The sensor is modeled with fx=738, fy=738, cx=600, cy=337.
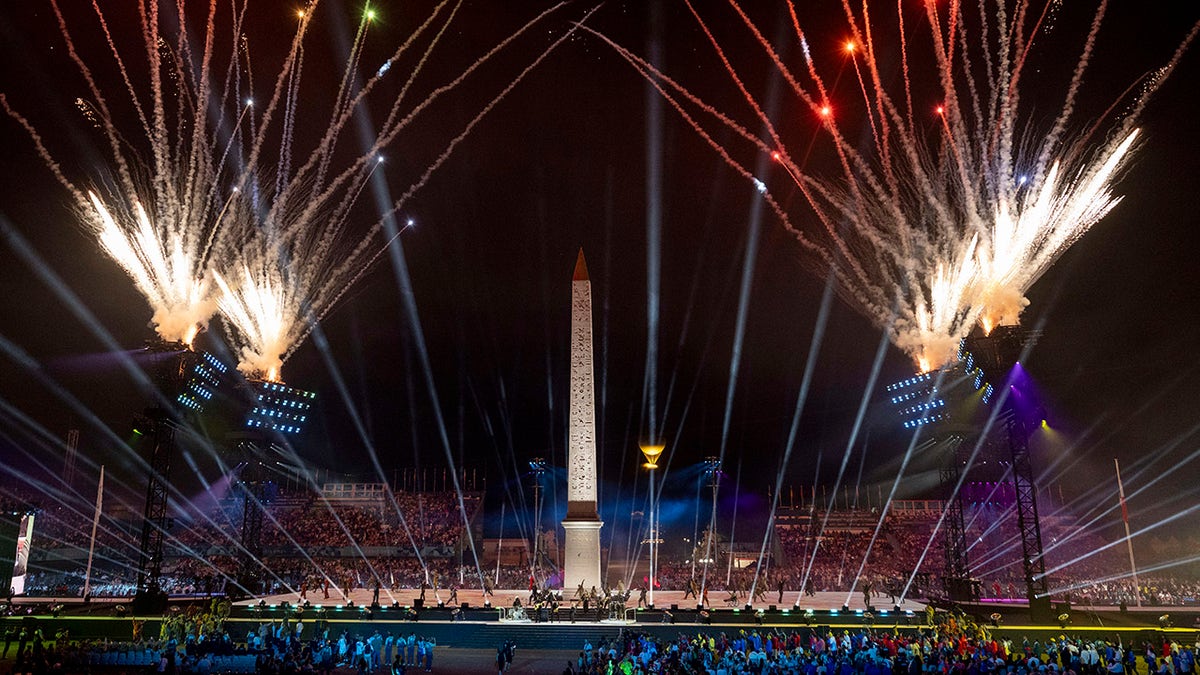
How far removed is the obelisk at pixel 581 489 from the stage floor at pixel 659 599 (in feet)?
3.87

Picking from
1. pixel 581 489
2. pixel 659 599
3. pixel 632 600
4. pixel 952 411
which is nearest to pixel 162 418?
pixel 581 489

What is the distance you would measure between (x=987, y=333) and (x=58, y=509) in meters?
51.9

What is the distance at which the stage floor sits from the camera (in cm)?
2875

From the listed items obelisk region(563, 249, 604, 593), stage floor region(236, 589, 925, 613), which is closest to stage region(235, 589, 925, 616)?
stage floor region(236, 589, 925, 613)

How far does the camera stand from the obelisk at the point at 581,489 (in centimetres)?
3186

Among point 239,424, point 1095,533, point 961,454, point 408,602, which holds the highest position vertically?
point 239,424

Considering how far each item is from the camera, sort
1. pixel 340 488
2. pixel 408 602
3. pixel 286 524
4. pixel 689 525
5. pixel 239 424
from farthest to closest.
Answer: pixel 689 525 < pixel 340 488 < pixel 286 524 < pixel 239 424 < pixel 408 602

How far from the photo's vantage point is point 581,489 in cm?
3231

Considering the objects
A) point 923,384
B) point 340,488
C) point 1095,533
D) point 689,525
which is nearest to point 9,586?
point 340,488

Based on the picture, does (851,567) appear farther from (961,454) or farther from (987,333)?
(987,333)

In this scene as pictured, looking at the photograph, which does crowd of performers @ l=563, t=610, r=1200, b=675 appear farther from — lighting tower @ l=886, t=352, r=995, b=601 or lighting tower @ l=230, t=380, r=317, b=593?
lighting tower @ l=230, t=380, r=317, b=593

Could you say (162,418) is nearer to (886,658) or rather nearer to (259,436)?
(259,436)

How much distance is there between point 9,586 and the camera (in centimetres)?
3241

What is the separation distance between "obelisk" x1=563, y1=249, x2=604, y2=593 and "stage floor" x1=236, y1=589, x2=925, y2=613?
1180 millimetres
